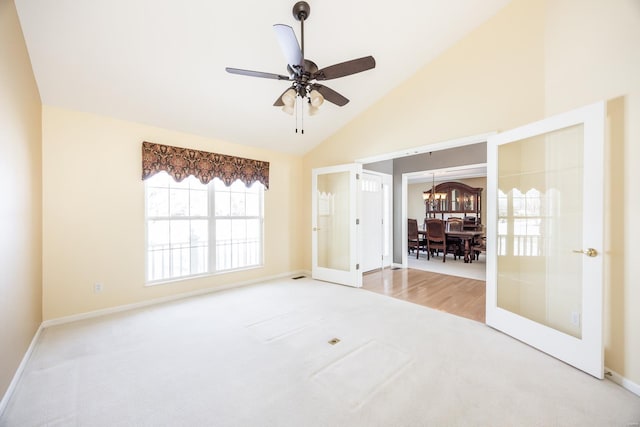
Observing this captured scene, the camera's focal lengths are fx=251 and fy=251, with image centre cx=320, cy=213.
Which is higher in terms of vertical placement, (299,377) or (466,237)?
(466,237)

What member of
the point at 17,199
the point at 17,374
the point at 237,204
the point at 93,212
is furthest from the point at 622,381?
the point at 93,212

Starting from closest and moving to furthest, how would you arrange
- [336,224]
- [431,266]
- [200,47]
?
[200,47]
[336,224]
[431,266]

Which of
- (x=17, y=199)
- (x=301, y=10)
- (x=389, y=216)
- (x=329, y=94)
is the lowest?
(x=389, y=216)

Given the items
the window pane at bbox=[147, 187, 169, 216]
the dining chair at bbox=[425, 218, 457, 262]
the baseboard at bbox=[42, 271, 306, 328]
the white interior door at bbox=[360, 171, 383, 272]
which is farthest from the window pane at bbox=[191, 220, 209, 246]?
the dining chair at bbox=[425, 218, 457, 262]

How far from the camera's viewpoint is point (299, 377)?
1.89m

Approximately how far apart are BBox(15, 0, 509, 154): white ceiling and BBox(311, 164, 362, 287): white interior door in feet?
4.82

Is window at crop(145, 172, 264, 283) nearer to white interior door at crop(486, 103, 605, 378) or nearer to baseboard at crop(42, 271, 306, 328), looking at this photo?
baseboard at crop(42, 271, 306, 328)

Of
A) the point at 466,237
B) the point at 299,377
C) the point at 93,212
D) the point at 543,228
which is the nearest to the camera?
the point at 299,377

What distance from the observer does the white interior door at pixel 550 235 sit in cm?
192

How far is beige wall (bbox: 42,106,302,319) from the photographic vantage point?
279 centimetres

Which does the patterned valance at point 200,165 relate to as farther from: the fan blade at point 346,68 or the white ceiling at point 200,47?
the fan blade at point 346,68

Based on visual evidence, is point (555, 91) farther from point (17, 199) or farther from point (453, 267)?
point (17, 199)

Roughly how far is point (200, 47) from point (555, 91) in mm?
3487

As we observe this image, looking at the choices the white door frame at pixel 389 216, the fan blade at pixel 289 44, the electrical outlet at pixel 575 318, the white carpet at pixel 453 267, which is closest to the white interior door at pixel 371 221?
the white door frame at pixel 389 216
